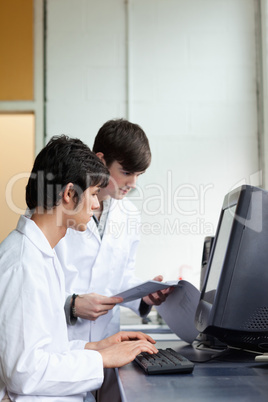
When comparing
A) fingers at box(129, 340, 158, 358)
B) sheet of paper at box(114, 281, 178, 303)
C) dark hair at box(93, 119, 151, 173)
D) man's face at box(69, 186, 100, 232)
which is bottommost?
fingers at box(129, 340, 158, 358)

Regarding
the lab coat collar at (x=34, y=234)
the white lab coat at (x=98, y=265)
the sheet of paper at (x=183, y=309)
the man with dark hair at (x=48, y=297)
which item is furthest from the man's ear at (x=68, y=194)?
the white lab coat at (x=98, y=265)

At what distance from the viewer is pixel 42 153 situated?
1.26 meters

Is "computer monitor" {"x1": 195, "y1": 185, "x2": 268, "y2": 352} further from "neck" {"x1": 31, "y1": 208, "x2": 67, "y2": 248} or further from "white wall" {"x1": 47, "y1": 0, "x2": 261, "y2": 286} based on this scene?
"white wall" {"x1": 47, "y1": 0, "x2": 261, "y2": 286}

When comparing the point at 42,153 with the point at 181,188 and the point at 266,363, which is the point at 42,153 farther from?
the point at 181,188

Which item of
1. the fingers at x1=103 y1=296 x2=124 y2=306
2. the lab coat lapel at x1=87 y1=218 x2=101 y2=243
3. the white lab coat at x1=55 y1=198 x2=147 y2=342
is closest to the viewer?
the fingers at x1=103 y1=296 x2=124 y2=306

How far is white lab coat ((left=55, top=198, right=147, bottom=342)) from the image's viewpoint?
1.79m

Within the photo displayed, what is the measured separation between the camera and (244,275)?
46.5 inches

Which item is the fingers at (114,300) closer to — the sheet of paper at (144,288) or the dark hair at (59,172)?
the sheet of paper at (144,288)

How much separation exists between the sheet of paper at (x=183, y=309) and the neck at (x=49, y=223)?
0.48 m

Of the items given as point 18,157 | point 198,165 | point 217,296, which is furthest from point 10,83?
point 217,296

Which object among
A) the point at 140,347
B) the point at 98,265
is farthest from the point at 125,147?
the point at 140,347

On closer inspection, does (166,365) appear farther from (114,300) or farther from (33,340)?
(114,300)

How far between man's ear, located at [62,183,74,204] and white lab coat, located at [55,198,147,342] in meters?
0.60

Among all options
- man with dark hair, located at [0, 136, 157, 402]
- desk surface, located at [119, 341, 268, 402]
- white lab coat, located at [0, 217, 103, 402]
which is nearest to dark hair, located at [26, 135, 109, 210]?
man with dark hair, located at [0, 136, 157, 402]
